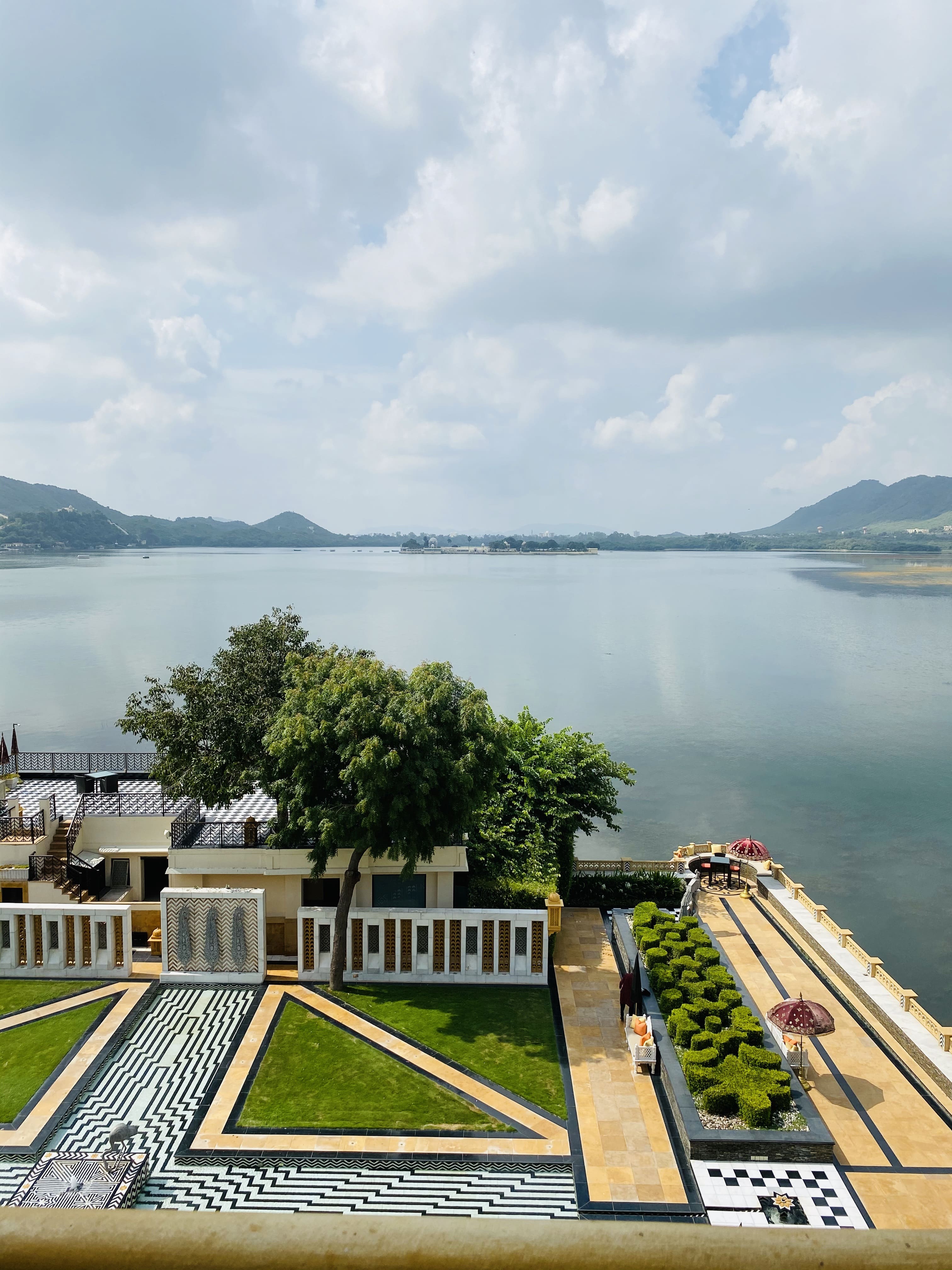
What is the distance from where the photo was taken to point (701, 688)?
6031 centimetres

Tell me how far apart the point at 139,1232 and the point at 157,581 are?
146316mm

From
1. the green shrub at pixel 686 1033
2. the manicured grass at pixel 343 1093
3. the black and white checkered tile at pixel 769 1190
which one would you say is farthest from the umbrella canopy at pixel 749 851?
the manicured grass at pixel 343 1093

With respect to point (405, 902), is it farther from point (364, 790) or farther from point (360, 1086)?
point (360, 1086)

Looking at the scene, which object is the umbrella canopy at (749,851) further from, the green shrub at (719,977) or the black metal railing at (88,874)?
the black metal railing at (88,874)

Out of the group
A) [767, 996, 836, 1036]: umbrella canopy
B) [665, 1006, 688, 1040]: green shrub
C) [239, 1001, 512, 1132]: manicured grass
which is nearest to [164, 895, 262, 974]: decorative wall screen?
[239, 1001, 512, 1132]: manicured grass

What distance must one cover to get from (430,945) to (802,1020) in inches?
282

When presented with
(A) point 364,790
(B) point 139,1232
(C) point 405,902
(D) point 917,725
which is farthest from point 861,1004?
(D) point 917,725

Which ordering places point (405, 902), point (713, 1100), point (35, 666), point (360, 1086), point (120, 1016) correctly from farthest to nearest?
point (35, 666) → point (405, 902) → point (120, 1016) → point (360, 1086) → point (713, 1100)

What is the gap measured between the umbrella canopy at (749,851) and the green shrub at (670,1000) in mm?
8051

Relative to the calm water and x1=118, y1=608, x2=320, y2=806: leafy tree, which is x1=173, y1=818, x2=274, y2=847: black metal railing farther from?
the calm water

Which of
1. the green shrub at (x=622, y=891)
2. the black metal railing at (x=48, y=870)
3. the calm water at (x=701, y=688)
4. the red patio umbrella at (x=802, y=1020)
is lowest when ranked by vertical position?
the calm water at (x=701, y=688)

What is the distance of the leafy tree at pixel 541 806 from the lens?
20.9 meters

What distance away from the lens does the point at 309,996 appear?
17578 mm

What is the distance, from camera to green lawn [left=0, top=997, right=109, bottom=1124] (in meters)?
14.1
